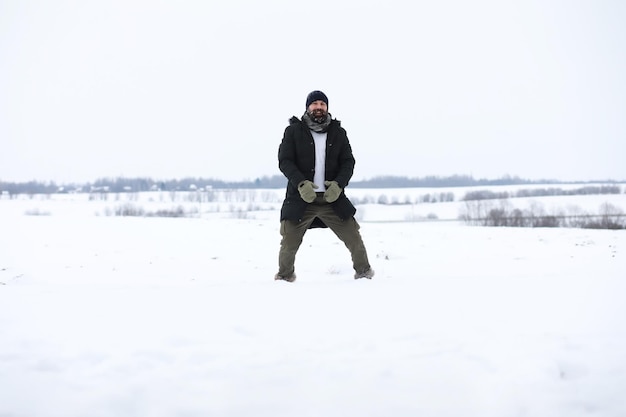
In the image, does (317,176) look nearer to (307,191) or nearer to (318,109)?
(307,191)

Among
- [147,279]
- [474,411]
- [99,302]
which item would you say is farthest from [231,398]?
[147,279]

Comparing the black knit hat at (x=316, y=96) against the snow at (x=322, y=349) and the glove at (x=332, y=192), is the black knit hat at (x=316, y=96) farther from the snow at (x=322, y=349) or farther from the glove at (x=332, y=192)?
the snow at (x=322, y=349)

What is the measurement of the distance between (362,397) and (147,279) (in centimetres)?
584

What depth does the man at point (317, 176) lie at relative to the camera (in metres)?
5.18

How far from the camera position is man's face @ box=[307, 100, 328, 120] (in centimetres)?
516

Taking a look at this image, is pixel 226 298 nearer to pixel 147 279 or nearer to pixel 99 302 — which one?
pixel 99 302

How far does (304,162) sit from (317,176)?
0.22m

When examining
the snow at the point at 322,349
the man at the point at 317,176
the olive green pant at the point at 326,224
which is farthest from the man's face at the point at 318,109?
→ the snow at the point at 322,349

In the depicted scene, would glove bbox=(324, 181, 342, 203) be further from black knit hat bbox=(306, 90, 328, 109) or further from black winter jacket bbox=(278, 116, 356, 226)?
black knit hat bbox=(306, 90, 328, 109)

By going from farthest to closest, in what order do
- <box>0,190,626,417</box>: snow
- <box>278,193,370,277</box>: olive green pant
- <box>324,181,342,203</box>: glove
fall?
<box>278,193,370,277</box>: olive green pant < <box>324,181,342,203</box>: glove < <box>0,190,626,417</box>: snow

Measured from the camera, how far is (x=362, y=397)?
2.50m

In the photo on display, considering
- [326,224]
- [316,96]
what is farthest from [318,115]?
[326,224]

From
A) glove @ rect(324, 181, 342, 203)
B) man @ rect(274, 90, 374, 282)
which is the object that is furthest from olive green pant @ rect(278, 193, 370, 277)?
glove @ rect(324, 181, 342, 203)

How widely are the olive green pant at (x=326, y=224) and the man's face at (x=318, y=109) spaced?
31.5 inches
